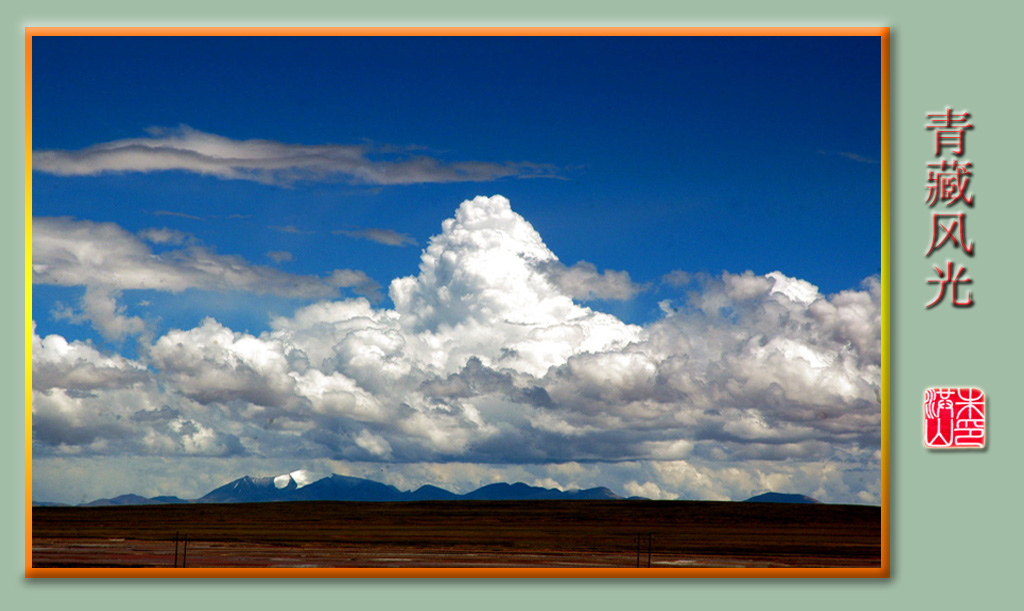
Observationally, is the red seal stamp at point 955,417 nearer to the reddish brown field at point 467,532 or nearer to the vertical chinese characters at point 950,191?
the vertical chinese characters at point 950,191

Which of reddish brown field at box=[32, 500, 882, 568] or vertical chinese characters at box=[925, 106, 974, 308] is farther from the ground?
vertical chinese characters at box=[925, 106, 974, 308]

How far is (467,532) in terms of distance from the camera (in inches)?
4299

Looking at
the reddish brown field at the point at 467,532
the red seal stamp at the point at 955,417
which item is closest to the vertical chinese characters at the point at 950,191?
the red seal stamp at the point at 955,417

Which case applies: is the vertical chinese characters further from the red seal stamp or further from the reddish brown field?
the reddish brown field

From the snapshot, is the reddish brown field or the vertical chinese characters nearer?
the vertical chinese characters

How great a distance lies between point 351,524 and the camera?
12825cm

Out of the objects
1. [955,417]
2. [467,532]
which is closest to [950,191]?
[955,417]

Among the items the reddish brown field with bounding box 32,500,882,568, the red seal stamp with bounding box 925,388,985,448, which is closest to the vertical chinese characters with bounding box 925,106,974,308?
the red seal stamp with bounding box 925,388,985,448

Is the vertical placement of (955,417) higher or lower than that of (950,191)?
lower

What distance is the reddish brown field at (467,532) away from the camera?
59188 mm

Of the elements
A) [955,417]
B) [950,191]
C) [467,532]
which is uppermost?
[950,191]

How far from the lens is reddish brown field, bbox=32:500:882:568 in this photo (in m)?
59.2

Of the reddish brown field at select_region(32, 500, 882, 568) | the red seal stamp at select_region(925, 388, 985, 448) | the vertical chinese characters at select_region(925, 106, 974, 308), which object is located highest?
the vertical chinese characters at select_region(925, 106, 974, 308)

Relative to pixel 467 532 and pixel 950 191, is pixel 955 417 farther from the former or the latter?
pixel 467 532
